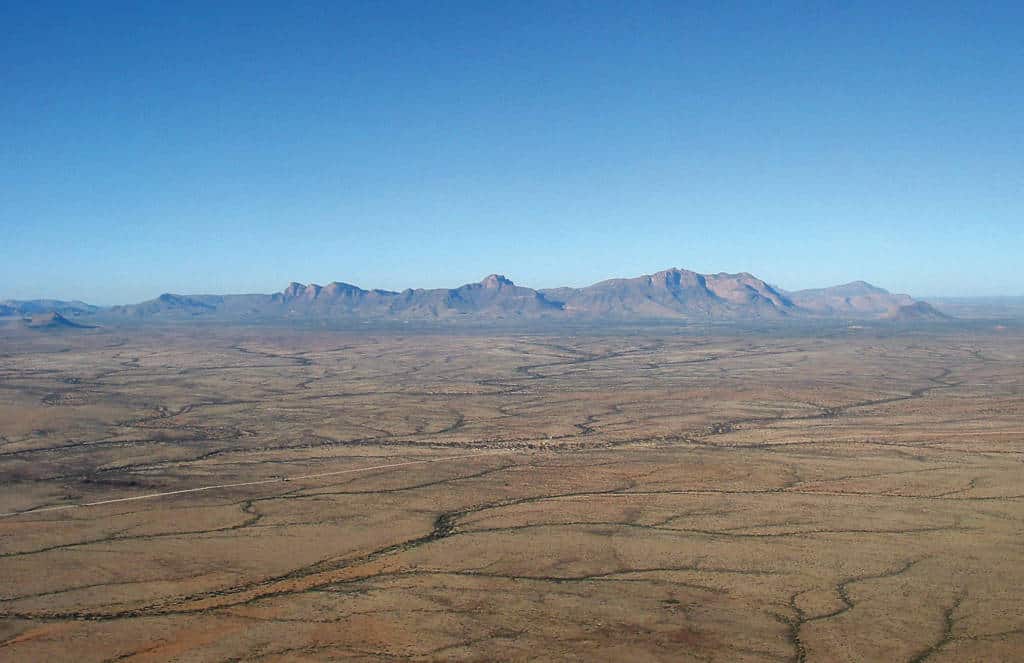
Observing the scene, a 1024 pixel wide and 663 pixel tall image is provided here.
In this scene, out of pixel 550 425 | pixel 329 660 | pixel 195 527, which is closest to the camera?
pixel 329 660

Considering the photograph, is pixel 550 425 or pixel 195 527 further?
pixel 550 425

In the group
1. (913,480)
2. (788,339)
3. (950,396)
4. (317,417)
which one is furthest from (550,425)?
(788,339)

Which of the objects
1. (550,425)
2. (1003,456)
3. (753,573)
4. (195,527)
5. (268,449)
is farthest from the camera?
(550,425)

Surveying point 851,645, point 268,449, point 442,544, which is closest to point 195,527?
point 442,544

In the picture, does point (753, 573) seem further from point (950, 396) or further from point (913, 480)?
point (950, 396)

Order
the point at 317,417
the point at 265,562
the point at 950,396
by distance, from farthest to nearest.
Answer: the point at 950,396 → the point at 317,417 → the point at 265,562

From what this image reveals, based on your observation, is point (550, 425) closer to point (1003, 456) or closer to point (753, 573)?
point (1003, 456)
